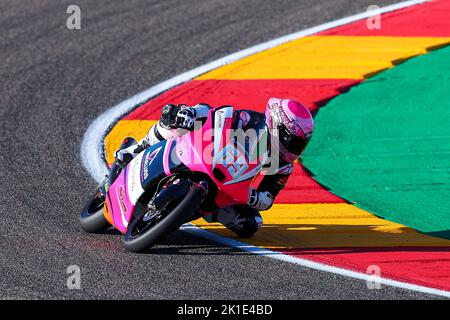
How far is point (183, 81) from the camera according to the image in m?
13.0

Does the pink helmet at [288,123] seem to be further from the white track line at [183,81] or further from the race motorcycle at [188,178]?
the white track line at [183,81]

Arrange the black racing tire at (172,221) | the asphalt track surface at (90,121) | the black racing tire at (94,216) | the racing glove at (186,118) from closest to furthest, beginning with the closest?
1. the asphalt track surface at (90,121)
2. the black racing tire at (172,221)
3. the racing glove at (186,118)
4. the black racing tire at (94,216)

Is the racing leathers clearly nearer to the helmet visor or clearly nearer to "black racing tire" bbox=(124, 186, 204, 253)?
the helmet visor

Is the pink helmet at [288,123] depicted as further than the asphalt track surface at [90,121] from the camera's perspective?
Yes

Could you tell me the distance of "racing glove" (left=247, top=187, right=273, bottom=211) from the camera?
27.3ft

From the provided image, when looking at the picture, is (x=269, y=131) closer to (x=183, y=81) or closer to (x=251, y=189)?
(x=251, y=189)

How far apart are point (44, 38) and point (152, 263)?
6.86m

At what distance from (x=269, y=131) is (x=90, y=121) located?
3875mm

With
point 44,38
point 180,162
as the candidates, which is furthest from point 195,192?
point 44,38

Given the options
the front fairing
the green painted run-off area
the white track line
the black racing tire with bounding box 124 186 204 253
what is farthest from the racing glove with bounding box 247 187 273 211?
the green painted run-off area

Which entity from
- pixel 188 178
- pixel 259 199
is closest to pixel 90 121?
pixel 188 178

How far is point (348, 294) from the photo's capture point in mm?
7520

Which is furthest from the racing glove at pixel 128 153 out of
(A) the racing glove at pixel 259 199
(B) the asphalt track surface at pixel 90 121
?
(A) the racing glove at pixel 259 199

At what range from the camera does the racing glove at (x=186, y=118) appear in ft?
27.6
